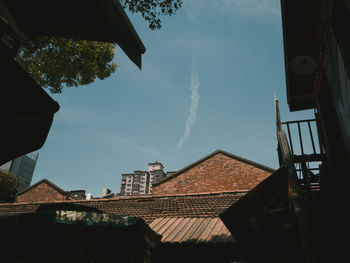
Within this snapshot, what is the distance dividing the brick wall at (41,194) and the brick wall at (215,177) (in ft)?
36.1

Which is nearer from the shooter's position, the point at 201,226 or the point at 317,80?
the point at 317,80

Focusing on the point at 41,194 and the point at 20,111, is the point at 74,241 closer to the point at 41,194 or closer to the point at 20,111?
the point at 20,111

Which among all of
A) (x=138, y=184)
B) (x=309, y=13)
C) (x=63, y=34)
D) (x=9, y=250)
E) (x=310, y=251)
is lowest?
(x=9, y=250)

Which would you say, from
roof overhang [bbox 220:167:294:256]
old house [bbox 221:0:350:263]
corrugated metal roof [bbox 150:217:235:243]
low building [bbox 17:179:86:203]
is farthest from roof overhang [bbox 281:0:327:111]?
low building [bbox 17:179:86:203]

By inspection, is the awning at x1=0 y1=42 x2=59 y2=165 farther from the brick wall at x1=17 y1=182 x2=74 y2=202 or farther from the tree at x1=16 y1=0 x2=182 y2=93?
the brick wall at x1=17 y1=182 x2=74 y2=202

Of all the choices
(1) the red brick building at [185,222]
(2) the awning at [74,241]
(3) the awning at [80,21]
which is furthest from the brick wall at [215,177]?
(3) the awning at [80,21]

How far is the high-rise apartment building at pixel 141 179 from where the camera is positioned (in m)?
104

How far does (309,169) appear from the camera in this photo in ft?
16.7

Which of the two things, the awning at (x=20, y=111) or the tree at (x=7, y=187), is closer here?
the awning at (x=20, y=111)

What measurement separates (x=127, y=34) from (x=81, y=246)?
4685mm

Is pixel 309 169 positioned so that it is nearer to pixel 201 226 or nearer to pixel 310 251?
pixel 310 251

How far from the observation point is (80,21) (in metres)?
2.32

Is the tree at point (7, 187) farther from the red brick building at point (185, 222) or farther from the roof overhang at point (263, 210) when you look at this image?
the roof overhang at point (263, 210)

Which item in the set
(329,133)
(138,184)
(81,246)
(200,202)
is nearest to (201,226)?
(200,202)
